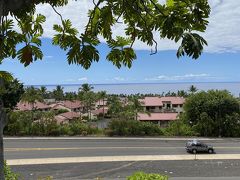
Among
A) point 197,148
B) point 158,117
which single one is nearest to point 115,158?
point 197,148

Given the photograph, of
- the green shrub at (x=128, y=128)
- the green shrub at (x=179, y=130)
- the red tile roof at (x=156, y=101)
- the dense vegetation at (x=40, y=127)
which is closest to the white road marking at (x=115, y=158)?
the green shrub at (x=128, y=128)

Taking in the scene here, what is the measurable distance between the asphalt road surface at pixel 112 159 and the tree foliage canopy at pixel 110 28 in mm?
22637

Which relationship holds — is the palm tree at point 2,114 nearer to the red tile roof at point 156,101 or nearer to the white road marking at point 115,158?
the white road marking at point 115,158

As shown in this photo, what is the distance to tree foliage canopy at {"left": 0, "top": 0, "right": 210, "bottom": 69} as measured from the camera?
121 inches

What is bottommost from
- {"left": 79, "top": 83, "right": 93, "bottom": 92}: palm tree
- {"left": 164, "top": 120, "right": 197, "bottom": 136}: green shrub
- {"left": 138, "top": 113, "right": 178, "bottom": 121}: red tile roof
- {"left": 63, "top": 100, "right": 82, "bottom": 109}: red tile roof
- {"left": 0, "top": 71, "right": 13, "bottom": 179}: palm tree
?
{"left": 164, "top": 120, "right": 197, "bottom": 136}: green shrub

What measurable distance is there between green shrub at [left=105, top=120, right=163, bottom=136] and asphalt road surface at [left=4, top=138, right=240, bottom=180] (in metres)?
4.52

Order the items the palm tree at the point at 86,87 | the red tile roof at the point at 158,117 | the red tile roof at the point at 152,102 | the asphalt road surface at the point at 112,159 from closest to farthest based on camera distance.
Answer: the asphalt road surface at the point at 112,159 < the red tile roof at the point at 158,117 < the red tile roof at the point at 152,102 < the palm tree at the point at 86,87

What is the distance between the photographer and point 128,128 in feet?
162

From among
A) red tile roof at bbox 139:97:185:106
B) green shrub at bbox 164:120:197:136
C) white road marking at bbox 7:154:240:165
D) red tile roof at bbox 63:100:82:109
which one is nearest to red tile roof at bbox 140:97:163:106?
red tile roof at bbox 139:97:185:106

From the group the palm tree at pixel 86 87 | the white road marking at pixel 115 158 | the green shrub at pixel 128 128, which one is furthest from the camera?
the palm tree at pixel 86 87

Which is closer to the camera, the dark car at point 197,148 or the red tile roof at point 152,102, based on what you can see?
the dark car at point 197,148

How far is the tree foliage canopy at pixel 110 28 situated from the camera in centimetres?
307

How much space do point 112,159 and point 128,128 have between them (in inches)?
660

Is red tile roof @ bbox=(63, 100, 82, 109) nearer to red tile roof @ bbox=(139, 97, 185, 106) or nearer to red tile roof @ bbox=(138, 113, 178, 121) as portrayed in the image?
red tile roof @ bbox=(139, 97, 185, 106)
